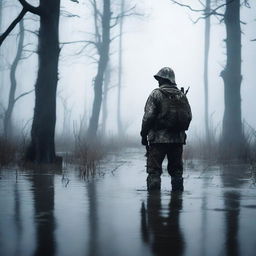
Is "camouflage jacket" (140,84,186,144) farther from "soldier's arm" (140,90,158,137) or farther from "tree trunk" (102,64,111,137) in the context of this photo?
"tree trunk" (102,64,111,137)

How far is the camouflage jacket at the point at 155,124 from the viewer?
6.86 metres

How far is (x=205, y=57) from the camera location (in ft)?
97.9

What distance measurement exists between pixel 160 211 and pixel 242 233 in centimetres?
123

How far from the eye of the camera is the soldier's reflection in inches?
140

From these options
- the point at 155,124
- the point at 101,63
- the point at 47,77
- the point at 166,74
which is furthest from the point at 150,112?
the point at 101,63

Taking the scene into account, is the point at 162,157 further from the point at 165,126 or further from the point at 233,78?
the point at 233,78

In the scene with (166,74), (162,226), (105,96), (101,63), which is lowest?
(162,226)

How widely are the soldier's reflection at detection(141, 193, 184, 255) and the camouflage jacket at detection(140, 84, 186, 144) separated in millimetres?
1043

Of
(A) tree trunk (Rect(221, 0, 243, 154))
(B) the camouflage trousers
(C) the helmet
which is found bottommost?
(B) the camouflage trousers

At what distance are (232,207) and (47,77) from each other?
21.5ft

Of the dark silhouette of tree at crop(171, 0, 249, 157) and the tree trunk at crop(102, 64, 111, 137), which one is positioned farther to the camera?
the tree trunk at crop(102, 64, 111, 137)

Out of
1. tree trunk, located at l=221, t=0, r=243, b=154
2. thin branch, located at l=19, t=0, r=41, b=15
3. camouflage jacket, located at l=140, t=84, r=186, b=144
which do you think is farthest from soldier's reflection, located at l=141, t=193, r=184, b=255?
tree trunk, located at l=221, t=0, r=243, b=154

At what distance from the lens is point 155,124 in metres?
6.99

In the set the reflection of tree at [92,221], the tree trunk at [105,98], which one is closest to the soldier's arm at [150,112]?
the reflection of tree at [92,221]
